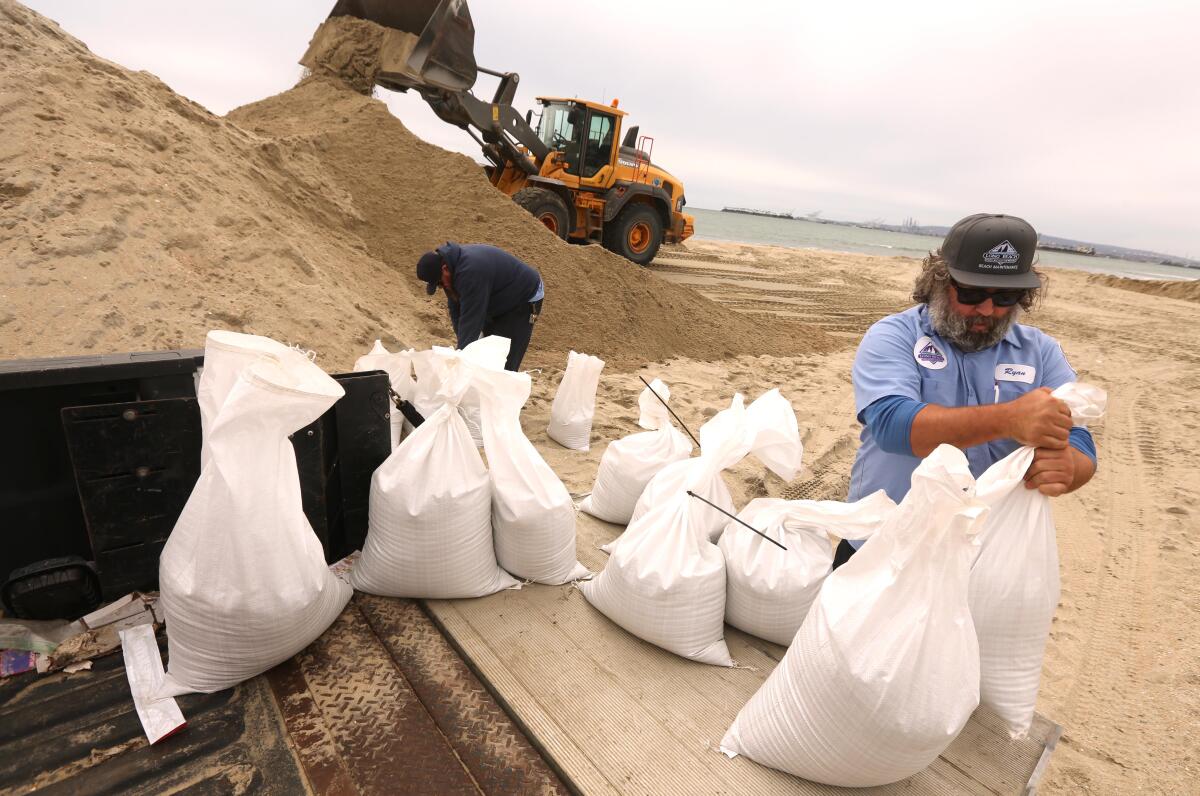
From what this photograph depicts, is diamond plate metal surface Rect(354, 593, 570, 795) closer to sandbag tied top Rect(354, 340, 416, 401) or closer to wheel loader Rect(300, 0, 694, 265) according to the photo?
sandbag tied top Rect(354, 340, 416, 401)

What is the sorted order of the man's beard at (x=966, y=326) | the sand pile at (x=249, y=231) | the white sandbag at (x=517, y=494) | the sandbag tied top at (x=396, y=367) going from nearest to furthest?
the man's beard at (x=966, y=326) → the white sandbag at (x=517, y=494) → the sandbag tied top at (x=396, y=367) → the sand pile at (x=249, y=231)

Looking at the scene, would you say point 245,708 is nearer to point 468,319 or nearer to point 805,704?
point 805,704

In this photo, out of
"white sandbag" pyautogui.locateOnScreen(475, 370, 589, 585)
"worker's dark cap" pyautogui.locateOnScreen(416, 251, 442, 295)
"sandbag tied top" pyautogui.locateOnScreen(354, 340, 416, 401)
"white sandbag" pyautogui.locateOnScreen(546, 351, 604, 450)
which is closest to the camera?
"white sandbag" pyautogui.locateOnScreen(475, 370, 589, 585)

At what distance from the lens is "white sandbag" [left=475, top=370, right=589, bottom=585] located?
2004 millimetres

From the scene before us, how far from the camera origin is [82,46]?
5.25 m

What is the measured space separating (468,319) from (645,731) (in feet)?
9.29

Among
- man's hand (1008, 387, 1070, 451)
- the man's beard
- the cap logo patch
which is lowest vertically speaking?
man's hand (1008, 387, 1070, 451)

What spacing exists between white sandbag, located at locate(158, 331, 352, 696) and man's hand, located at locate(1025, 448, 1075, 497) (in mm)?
1726

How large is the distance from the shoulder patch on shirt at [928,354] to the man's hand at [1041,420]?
34 centimetres

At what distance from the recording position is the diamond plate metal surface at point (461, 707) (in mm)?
1331

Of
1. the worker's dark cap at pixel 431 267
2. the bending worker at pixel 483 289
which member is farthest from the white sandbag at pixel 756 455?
the worker's dark cap at pixel 431 267

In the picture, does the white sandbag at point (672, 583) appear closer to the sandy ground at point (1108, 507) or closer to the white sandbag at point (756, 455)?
the white sandbag at point (756, 455)

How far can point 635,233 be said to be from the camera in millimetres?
10711

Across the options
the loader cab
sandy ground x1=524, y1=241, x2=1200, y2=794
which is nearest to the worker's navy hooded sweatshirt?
sandy ground x1=524, y1=241, x2=1200, y2=794
